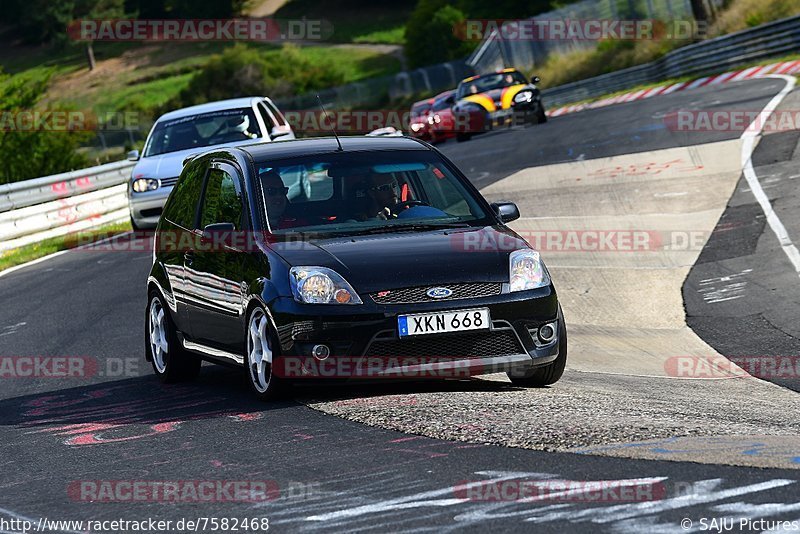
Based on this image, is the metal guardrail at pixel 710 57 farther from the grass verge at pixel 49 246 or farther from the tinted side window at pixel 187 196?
the tinted side window at pixel 187 196

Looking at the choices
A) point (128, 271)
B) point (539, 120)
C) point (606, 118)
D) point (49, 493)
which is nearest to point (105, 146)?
point (539, 120)

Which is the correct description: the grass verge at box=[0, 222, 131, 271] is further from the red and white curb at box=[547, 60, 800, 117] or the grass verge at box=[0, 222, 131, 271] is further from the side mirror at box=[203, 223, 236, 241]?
the red and white curb at box=[547, 60, 800, 117]

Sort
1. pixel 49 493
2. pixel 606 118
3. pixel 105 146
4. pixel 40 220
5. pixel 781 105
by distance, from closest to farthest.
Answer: pixel 49 493 → pixel 40 220 → pixel 781 105 → pixel 606 118 → pixel 105 146

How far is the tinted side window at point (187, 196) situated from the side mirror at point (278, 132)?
365 inches

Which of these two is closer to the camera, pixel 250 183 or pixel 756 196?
pixel 250 183

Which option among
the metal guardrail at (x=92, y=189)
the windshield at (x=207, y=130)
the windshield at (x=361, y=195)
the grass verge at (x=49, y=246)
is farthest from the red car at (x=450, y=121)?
the windshield at (x=361, y=195)

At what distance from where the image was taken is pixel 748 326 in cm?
1129

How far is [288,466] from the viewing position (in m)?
6.33

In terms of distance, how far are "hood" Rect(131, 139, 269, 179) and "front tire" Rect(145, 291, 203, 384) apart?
956 cm

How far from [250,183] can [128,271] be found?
859 centimetres

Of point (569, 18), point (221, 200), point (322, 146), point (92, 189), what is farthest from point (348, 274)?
point (569, 18)

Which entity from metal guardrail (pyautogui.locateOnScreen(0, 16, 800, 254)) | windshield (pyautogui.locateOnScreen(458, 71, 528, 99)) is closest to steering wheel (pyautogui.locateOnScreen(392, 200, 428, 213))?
metal guardrail (pyautogui.locateOnScreen(0, 16, 800, 254))

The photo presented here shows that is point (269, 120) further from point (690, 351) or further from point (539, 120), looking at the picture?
point (539, 120)

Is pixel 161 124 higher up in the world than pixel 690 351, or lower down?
higher up
